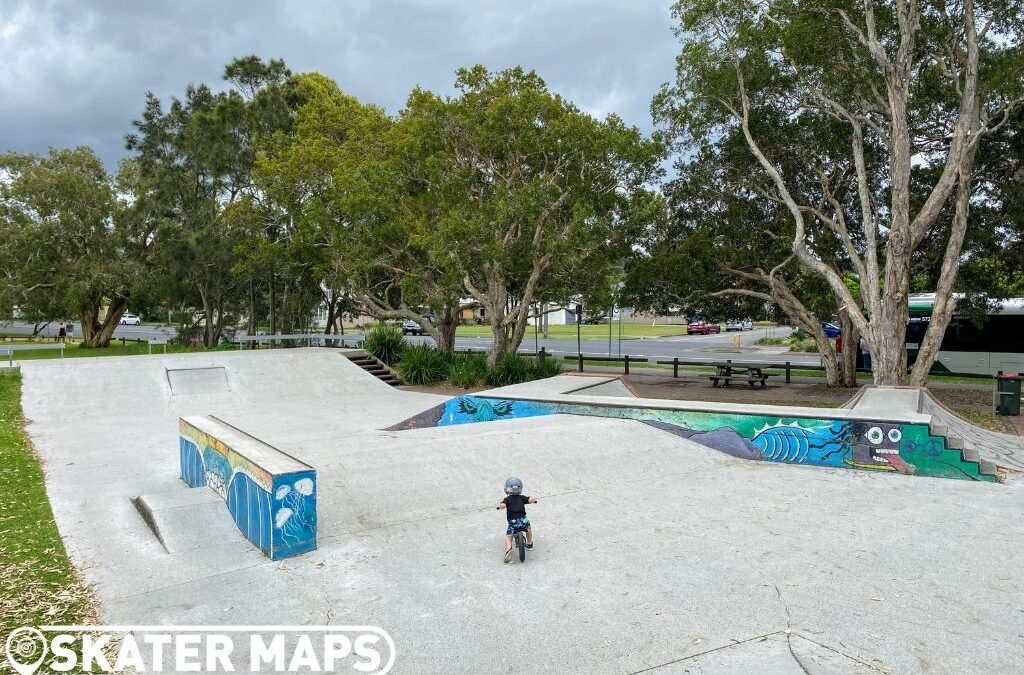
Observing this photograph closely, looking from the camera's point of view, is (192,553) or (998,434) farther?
(998,434)

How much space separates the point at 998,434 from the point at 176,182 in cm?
2981

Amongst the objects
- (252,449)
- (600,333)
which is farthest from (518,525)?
(600,333)

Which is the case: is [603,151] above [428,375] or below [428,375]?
above

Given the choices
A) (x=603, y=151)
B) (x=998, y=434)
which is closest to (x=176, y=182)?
(x=603, y=151)

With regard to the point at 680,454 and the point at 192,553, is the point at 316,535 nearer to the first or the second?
the point at 192,553

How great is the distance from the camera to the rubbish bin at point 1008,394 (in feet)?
48.8

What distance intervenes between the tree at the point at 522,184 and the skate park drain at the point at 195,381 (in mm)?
7208

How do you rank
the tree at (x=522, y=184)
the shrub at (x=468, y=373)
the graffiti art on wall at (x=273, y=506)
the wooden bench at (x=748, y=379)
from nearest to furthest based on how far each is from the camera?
the graffiti art on wall at (x=273, y=506) < the tree at (x=522, y=184) < the wooden bench at (x=748, y=379) < the shrub at (x=468, y=373)

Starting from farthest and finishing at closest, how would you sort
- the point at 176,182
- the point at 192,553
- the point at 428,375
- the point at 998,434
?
the point at 176,182 → the point at 428,375 → the point at 998,434 → the point at 192,553

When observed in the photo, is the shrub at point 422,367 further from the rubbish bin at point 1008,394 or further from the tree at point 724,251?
the rubbish bin at point 1008,394

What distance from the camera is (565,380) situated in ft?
52.2

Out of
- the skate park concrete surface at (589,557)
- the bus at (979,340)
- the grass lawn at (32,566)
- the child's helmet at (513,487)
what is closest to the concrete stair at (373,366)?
the skate park concrete surface at (589,557)

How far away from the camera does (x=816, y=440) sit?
32.6 ft

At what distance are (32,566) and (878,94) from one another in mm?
18806
